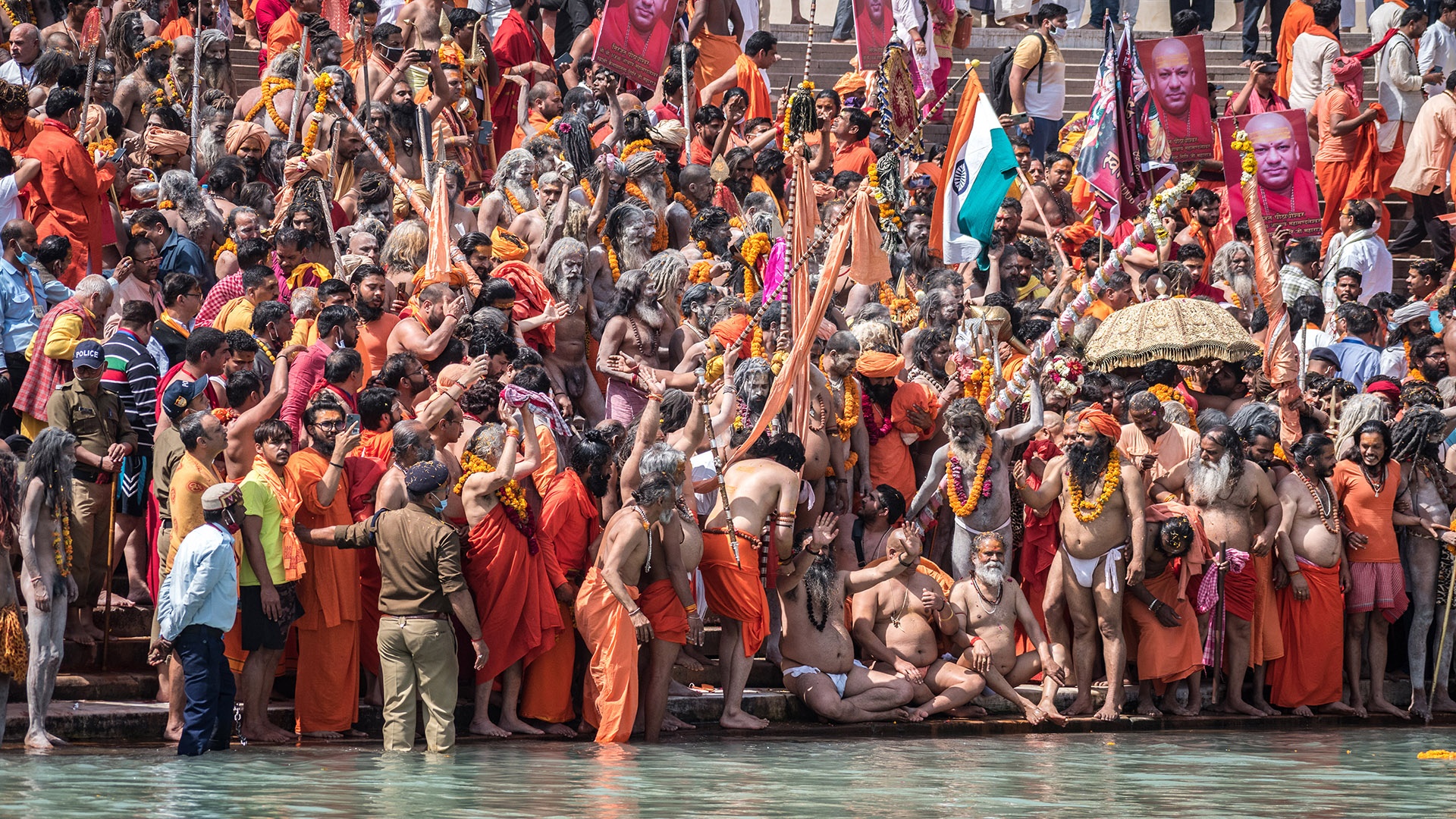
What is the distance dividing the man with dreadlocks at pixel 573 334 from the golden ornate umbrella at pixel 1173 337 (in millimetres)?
3360

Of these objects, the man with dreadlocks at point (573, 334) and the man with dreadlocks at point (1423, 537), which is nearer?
the man with dreadlocks at point (573, 334)

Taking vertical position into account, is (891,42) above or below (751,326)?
above

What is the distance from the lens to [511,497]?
35.3ft

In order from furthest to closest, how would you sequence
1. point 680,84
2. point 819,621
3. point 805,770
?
point 680,84 < point 819,621 < point 805,770

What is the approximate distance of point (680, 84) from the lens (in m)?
17.9

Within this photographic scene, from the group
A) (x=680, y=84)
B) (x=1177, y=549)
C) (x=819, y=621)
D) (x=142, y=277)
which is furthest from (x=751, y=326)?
(x=680, y=84)

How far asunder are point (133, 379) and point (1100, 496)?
5571 millimetres

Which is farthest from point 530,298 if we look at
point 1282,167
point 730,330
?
point 1282,167

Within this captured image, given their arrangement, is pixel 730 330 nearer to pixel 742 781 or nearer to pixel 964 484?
pixel 964 484

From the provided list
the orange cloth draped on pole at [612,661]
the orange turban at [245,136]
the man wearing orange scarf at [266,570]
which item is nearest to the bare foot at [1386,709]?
the orange cloth draped on pole at [612,661]

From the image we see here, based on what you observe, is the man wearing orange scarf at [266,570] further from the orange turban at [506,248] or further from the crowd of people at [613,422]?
the orange turban at [506,248]

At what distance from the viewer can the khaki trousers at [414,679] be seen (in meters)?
10.2

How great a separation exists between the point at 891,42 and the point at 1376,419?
689 cm

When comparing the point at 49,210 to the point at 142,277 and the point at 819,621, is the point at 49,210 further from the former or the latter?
the point at 819,621
